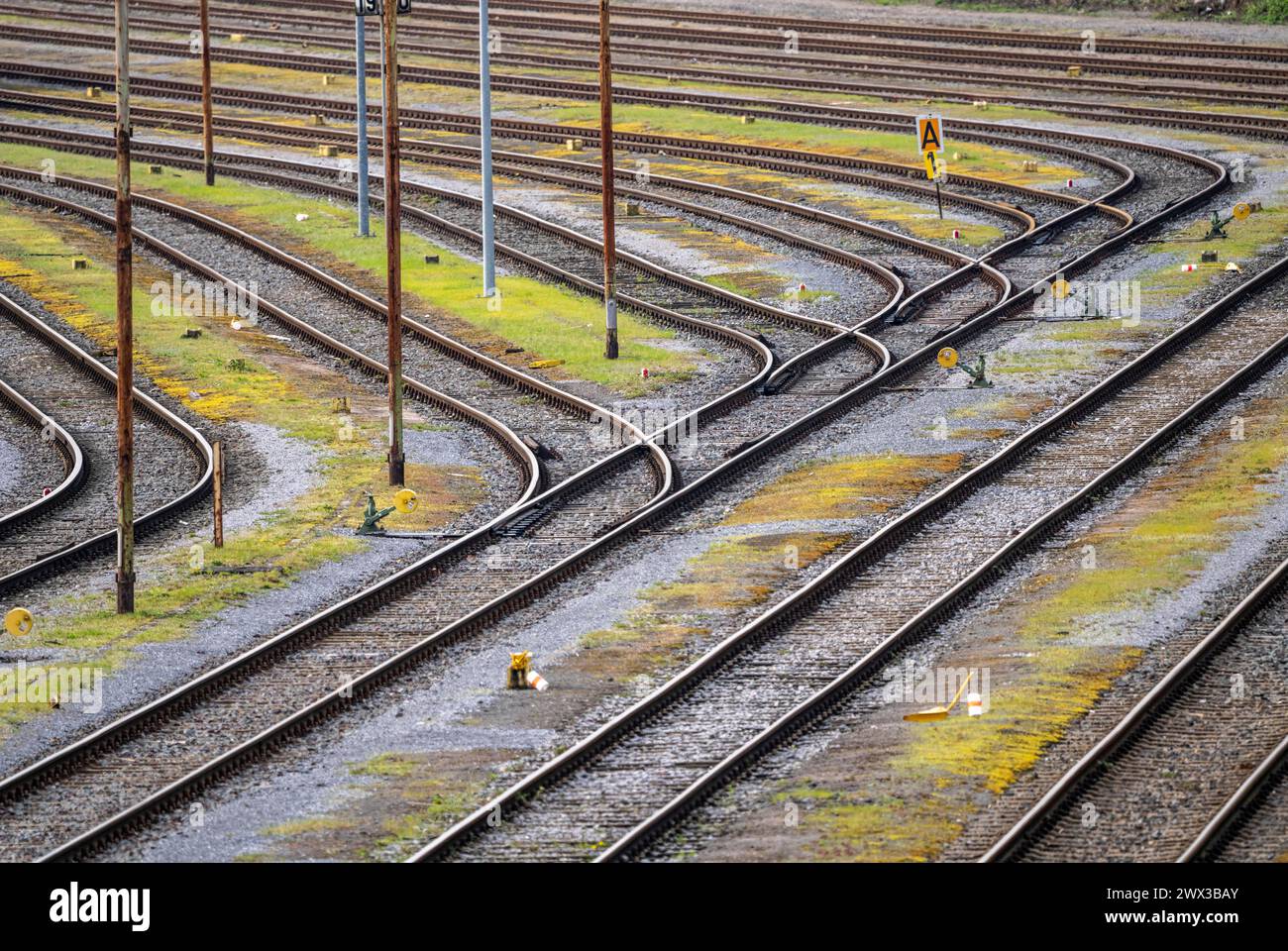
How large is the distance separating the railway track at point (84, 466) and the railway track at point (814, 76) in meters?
26.8

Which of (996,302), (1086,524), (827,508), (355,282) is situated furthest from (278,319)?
(1086,524)

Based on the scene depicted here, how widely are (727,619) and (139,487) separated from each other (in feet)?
33.5

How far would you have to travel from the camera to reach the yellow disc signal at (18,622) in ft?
72.1

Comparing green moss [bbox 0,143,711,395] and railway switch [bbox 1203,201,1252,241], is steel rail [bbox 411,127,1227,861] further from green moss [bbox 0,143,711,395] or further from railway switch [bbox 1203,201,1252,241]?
green moss [bbox 0,143,711,395]

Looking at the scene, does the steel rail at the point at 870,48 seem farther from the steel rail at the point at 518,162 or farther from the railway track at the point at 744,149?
the steel rail at the point at 518,162

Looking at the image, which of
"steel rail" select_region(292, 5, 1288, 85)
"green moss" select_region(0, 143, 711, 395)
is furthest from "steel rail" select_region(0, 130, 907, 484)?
"steel rail" select_region(292, 5, 1288, 85)

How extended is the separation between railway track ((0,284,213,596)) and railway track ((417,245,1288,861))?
8.97 metres

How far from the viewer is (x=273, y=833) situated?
55.5 ft

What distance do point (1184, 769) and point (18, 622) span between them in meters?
12.0

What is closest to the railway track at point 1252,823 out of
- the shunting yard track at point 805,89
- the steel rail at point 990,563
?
the steel rail at point 990,563

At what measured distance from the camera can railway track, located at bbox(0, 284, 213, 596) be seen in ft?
85.1

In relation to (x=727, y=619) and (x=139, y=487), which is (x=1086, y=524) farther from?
(x=139, y=487)

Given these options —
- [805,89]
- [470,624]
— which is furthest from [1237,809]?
[805,89]

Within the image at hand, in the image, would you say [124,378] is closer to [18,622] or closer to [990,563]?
[18,622]
